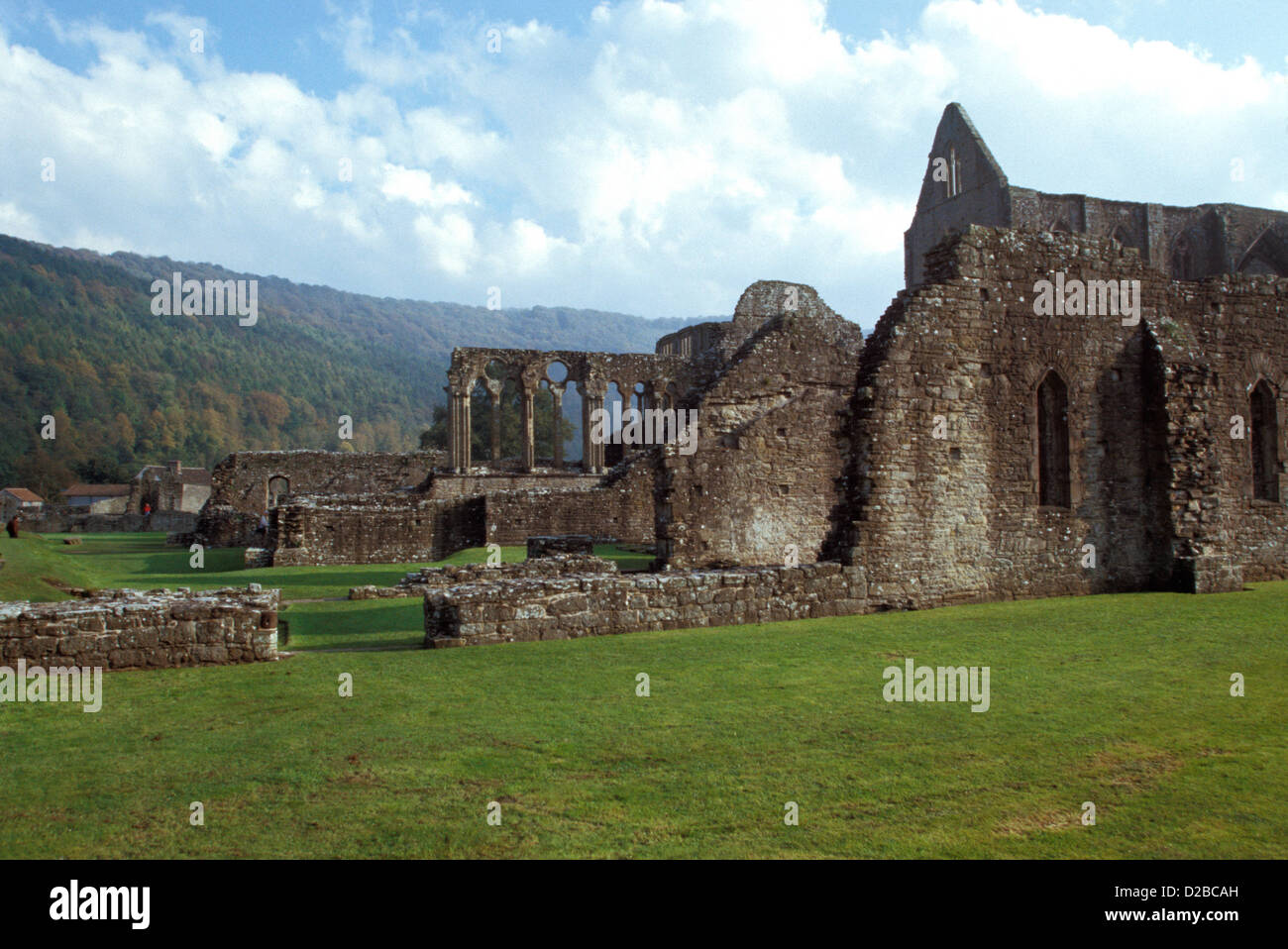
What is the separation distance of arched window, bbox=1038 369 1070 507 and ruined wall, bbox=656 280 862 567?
154 inches

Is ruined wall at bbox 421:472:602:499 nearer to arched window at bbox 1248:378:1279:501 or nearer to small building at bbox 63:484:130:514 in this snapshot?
arched window at bbox 1248:378:1279:501

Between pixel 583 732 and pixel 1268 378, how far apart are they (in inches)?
689

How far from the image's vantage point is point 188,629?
965 centimetres

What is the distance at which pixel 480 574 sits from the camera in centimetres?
1662

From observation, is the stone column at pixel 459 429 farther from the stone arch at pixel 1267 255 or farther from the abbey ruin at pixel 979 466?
the stone arch at pixel 1267 255

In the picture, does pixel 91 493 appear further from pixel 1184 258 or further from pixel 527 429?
pixel 1184 258

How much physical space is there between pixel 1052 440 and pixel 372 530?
17.1 m

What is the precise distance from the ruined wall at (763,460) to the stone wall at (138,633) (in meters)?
9.56

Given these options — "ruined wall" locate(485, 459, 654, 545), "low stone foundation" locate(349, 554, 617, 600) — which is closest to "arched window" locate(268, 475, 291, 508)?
"ruined wall" locate(485, 459, 654, 545)

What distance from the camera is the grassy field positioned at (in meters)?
4.82

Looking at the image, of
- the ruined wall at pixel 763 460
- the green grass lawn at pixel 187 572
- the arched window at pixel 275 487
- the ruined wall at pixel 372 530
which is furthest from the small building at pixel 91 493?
the ruined wall at pixel 763 460

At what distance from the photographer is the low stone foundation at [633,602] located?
10797 mm

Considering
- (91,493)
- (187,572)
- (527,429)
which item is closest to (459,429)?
(527,429)
